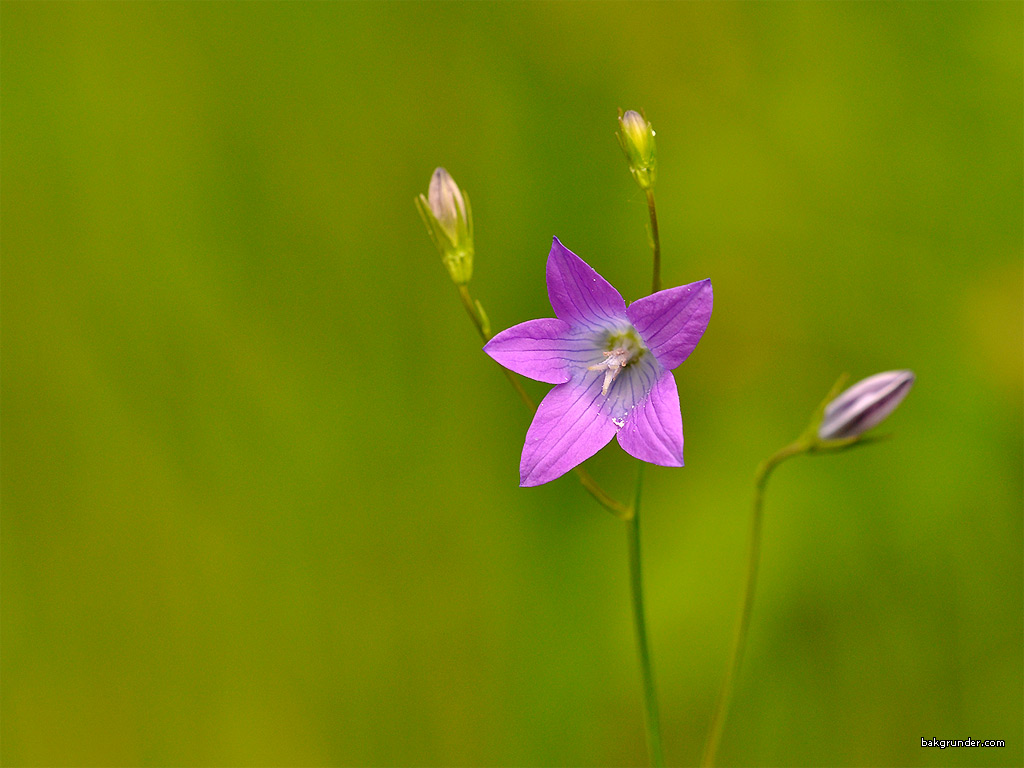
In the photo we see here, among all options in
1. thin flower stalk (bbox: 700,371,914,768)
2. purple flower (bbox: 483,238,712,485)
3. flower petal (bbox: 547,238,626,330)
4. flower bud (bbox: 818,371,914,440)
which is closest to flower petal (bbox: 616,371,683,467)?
purple flower (bbox: 483,238,712,485)

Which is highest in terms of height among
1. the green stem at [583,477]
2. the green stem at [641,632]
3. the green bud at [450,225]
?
the green bud at [450,225]

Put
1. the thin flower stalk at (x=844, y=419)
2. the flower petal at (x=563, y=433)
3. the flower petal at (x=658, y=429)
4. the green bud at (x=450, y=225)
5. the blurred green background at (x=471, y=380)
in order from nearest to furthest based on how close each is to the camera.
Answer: the flower petal at (x=658, y=429) → the flower petal at (x=563, y=433) → the thin flower stalk at (x=844, y=419) → the green bud at (x=450, y=225) → the blurred green background at (x=471, y=380)

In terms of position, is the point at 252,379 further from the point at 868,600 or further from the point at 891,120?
the point at 891,120

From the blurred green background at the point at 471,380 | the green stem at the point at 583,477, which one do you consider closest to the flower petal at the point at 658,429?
the green stem at the point at 583,477

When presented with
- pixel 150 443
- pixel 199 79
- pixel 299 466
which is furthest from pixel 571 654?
pixel 199 79

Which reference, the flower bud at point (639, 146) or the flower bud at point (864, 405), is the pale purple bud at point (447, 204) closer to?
the flower bud at point (639, 146)

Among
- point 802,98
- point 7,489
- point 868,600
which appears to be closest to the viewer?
point 868,600

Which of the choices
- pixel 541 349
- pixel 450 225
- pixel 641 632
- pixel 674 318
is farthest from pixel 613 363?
pixel 641 632

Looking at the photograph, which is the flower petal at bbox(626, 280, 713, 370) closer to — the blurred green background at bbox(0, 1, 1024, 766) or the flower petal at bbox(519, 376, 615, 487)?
the flower petal at bbox(519, 376, 615, 487)

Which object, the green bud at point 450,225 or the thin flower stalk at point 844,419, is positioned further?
the green bud at point 450,225
